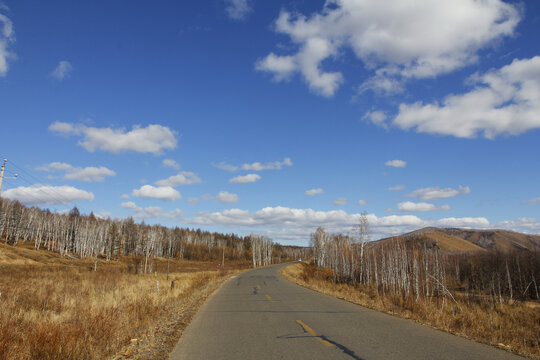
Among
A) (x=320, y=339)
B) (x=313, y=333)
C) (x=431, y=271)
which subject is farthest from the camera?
(x=431, y=271)

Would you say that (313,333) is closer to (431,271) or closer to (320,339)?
(320,339)

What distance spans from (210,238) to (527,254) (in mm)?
129122

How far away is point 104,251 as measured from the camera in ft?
318

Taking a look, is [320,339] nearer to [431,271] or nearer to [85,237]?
[431,271]

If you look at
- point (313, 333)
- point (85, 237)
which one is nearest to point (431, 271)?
point (313, 333)

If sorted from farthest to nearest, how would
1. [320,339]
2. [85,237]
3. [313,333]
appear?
[85,237]
[313,333]
[320,339]

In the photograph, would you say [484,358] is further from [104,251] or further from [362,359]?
[104,251]

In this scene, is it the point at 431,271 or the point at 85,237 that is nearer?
the point at 431,271

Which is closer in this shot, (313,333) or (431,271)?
(313,333)

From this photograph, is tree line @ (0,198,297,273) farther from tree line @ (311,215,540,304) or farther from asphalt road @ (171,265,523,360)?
asphalt road @ (171,265,523,360)

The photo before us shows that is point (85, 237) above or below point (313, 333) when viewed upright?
above

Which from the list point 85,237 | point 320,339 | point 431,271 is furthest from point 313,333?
point 85,237

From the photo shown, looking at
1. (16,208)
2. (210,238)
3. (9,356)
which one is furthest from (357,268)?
(210,238)

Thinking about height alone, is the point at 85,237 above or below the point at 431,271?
above
